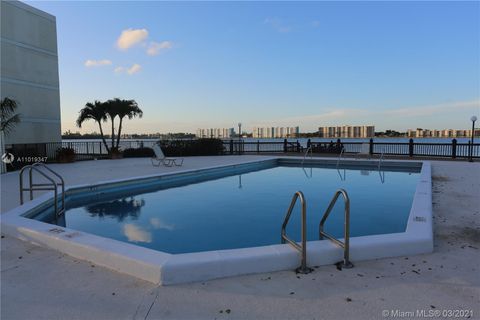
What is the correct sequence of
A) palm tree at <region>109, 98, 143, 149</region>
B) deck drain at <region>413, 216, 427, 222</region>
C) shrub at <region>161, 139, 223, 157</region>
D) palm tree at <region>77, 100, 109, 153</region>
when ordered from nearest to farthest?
deck drain at <region>413, 216, 427, 222</region> → palm tree at <region>77, 100, 109, 153</region> → palm tree at <region>109, 98, 143, 149</region> → shrub at <region>161, 139, 223, 157</region>

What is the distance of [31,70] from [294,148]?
15.4 metres

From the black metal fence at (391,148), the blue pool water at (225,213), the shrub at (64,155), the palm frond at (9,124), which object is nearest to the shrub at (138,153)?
the shrub at (64,155)

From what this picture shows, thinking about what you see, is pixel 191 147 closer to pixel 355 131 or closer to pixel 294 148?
pixel 294 148

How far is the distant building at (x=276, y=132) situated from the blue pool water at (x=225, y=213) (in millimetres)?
36268

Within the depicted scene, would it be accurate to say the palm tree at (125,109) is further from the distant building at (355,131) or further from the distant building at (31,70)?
the distant building at (355,131)

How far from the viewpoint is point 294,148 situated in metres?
21.7

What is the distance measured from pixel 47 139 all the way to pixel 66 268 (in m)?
15.5

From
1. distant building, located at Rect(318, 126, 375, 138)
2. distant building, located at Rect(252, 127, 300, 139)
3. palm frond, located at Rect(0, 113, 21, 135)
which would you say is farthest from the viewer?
distant building, located at Rect(252, 127, 300, 139)

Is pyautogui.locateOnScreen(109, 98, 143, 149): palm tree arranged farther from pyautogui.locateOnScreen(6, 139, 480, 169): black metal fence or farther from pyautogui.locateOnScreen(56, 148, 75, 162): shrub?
pyautogui.locateOnScreen(56, 148, 75, 162): shrub

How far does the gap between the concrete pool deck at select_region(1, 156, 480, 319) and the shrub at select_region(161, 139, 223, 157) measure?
15784 millimetres

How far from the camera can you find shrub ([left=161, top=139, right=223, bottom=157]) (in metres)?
19.2

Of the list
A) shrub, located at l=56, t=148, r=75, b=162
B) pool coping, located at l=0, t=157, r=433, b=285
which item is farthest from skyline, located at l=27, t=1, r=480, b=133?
pool coping, located at l=0, t=157, r=433, b=285

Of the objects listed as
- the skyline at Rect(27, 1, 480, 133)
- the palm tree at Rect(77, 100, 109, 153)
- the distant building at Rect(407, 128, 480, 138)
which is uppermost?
the skyline at Rect(27, 1, 480, 133)

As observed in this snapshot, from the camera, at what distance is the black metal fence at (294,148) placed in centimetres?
1529
